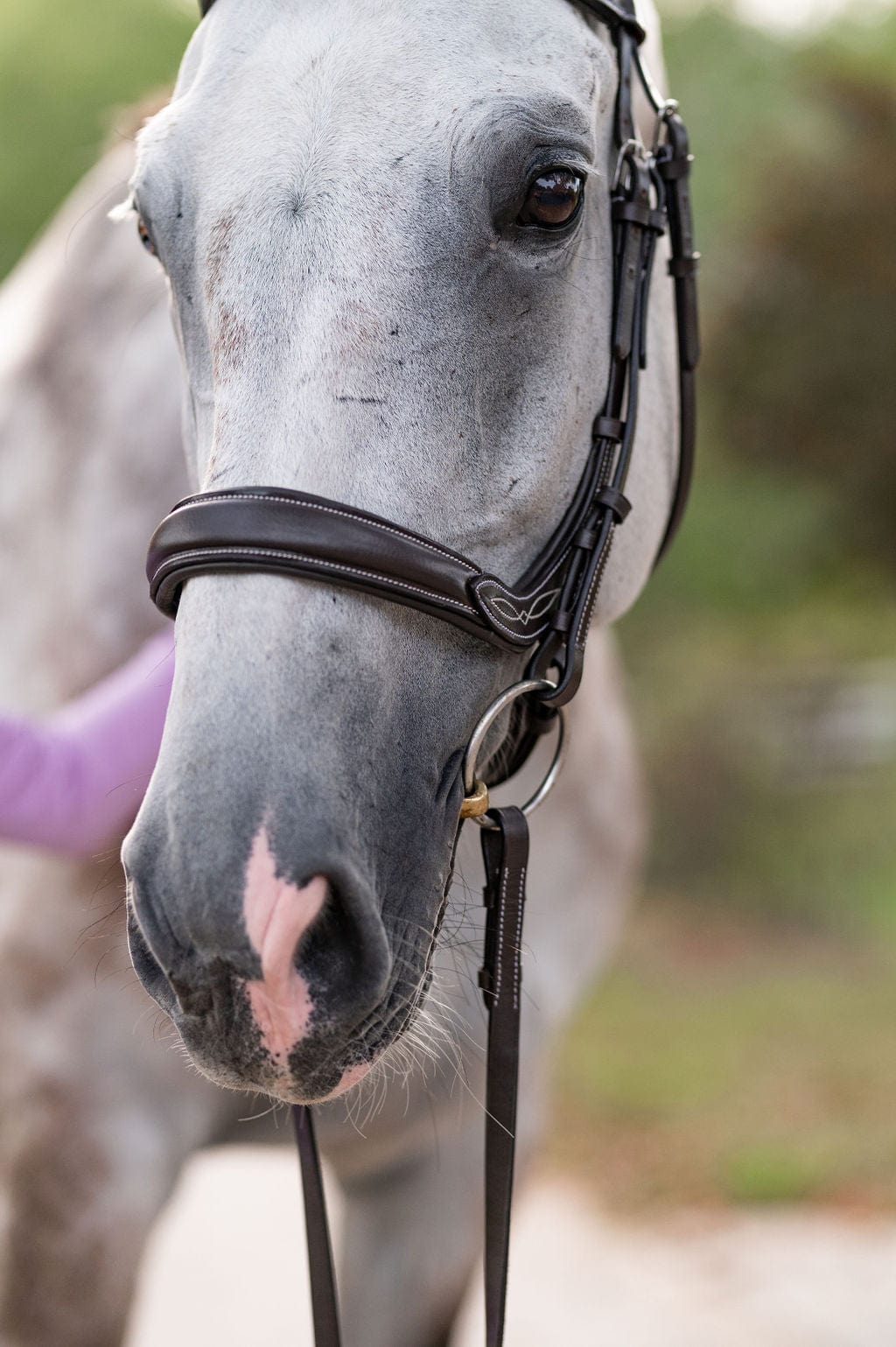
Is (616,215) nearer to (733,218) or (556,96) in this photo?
(556,96)

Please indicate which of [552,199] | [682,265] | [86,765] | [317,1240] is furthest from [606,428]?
[317,1240]

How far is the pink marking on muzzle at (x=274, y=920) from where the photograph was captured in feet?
3.19

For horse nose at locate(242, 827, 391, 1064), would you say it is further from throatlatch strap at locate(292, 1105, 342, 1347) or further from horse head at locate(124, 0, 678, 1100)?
throatlatch strap at locate(292, 1105, 342, 1347)

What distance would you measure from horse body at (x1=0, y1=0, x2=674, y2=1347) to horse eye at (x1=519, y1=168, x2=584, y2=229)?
77mm

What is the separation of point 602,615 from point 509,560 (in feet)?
0.90

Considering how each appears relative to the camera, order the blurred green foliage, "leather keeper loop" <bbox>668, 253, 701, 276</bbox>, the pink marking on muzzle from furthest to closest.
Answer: the blurred green foliage
"leather keeper loop" <bbox>668, 253, 701, 276</bbox>
the pink marking on muzzle

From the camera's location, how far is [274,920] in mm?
976

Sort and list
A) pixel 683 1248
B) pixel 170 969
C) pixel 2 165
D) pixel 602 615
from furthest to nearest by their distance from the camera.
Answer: pixel 2 165
pixel 683 1248
pixel 602 615
pixel 170 969

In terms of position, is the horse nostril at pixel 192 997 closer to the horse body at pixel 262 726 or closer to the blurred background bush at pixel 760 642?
the horse body at pixel 262 726

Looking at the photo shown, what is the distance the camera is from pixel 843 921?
7.11 meters

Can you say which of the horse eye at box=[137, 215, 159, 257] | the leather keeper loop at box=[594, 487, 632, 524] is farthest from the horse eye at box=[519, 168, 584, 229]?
the horse eye at box=[137, 215, 159, 257]

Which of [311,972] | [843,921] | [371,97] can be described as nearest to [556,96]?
[371,97]

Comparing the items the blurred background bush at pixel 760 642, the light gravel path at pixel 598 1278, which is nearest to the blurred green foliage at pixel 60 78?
the blurred background bush at pixel 760 642

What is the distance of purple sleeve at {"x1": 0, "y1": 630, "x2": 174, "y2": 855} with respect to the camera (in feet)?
5.31
